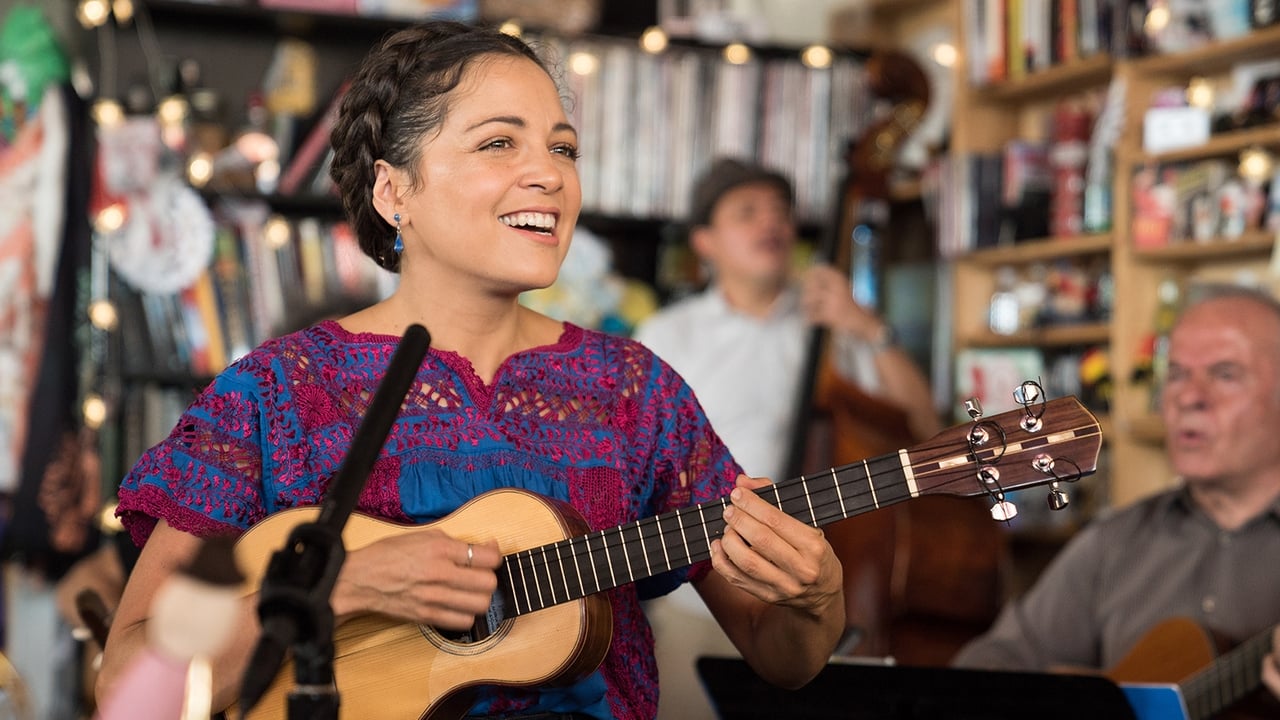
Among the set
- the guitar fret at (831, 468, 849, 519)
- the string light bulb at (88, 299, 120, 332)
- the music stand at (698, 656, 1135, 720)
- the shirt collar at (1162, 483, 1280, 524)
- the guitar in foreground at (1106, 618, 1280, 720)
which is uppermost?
the string light bulb at (88, 299, 120, 332)

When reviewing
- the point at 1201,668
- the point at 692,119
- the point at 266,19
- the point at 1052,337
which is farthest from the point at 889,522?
the point at 266,19

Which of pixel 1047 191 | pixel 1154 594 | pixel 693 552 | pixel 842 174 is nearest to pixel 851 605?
pixel 1154 594

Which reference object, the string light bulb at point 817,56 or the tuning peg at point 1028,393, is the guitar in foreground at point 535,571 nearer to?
the tuning peg at point 1028,393

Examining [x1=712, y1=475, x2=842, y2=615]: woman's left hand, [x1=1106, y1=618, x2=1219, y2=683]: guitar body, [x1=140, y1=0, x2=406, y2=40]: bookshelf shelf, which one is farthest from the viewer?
[x1=140, y1=0, x2=406, y2=40]: bookshelf shelf

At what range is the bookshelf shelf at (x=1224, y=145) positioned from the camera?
9.76 ft

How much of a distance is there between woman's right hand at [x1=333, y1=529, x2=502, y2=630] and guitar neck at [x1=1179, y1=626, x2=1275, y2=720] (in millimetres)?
1285

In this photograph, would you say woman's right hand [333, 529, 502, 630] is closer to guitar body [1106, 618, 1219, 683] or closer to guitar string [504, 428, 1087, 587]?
guitar string [504, 428, 1087, 587]

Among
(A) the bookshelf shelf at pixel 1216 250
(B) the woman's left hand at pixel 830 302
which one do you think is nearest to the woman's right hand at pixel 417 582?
(B) the woman's left hand at pixel 830 302

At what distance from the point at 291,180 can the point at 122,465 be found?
0.82 metres

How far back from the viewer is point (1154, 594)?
2.58 m

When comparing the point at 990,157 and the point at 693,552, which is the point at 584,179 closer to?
the point at 990,157

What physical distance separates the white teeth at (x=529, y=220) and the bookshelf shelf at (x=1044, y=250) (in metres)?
2.18

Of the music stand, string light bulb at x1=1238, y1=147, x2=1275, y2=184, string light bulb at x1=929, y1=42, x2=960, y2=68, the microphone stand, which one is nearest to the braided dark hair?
the microphone stand

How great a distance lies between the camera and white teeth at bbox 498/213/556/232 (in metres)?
1.54
